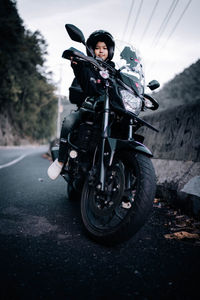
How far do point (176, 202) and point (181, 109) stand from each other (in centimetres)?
145

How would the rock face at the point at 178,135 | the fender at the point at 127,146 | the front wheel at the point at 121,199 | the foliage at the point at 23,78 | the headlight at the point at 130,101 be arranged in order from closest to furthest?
1. the front wheel at the point at 121,199
2. the fender at the point at 127,146
3. the headlight at the point at 130,101
4. the rock face at the point at 178,135
5. the foliage at the point at 23,78

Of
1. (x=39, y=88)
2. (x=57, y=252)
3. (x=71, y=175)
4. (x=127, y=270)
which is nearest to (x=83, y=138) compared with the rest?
(x=71, y=175)

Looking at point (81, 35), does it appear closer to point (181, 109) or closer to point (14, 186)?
point (181, 109)

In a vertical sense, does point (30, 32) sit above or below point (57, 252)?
above

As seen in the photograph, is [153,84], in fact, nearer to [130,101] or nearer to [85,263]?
[130,101]

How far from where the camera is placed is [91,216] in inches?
73.1

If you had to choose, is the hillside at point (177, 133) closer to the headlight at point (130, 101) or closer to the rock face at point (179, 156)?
the rock face at point (179, 156)

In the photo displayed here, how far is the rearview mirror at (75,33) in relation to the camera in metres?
1.62

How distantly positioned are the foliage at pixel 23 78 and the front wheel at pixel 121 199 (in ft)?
87.3

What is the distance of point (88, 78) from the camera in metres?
2.14

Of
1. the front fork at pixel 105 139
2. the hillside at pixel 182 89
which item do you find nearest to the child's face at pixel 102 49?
the front fork at pixel 105 139

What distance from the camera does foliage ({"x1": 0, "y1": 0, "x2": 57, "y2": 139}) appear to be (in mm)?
24969

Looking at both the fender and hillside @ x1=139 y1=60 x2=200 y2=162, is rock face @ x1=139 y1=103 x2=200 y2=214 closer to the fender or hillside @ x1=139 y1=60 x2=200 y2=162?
hillside @ x1=139 y1=60 x2=200 y2=162

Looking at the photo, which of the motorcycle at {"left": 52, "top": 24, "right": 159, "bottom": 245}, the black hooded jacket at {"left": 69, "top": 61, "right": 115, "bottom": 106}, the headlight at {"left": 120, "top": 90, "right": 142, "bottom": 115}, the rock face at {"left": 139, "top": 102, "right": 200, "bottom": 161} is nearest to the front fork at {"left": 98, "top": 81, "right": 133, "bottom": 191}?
the motorcycle at {"left": 52, "top": 24, "right": 159, "bottom": 245}
